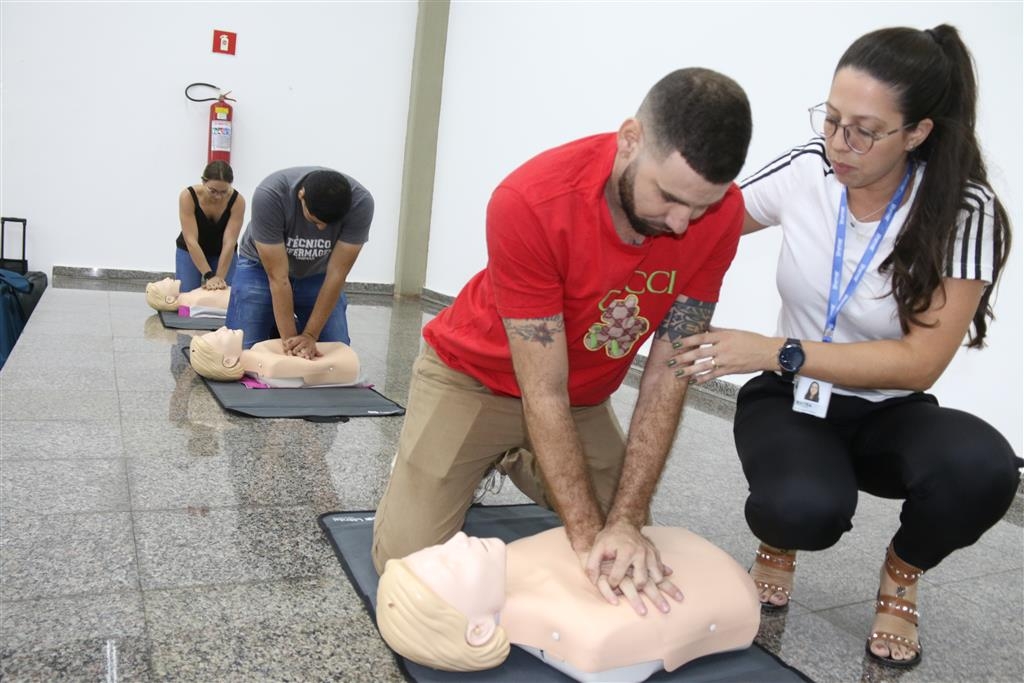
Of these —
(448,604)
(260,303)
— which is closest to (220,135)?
(260,303)

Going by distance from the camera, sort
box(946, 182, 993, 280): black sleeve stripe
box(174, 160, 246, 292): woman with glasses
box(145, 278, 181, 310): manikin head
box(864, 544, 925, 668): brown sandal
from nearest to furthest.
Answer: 1. box(946, 182, 993, 280): black sleeve stripe
2. box(864, 544, 925, 668): brown sandal
3. box(145, 278, 181, 310): manikin head
4. box(174, 160, 246, 292): woman with glasses

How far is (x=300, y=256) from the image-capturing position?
130 inches

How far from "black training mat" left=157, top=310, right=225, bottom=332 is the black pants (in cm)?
326

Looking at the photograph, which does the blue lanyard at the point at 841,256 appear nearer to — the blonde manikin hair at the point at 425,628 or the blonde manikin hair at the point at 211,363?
the blonde manikin hair at the point at 425,628

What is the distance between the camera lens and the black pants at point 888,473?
146 cm

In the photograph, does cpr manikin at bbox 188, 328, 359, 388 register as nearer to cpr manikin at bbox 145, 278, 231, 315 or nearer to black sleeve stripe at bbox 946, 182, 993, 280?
cpr manikin at bbox 145, 278, 231, 315

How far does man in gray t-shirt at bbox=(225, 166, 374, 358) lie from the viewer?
3.01 m

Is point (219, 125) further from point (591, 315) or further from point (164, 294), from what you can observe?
point (591, 315)

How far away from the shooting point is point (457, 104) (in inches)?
250

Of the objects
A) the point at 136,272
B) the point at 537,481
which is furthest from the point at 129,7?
the point at 537,481

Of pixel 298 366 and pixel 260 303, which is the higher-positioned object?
pixel 260 303

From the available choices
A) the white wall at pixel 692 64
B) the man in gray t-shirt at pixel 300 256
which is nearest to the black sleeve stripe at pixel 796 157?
the white wall at pixel 692 64

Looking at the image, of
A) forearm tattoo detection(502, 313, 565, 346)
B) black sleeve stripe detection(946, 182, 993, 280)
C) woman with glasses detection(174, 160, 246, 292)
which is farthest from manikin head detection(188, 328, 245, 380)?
black sleeve stripe detection(946, 182, 993, 280)

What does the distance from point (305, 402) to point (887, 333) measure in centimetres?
195
